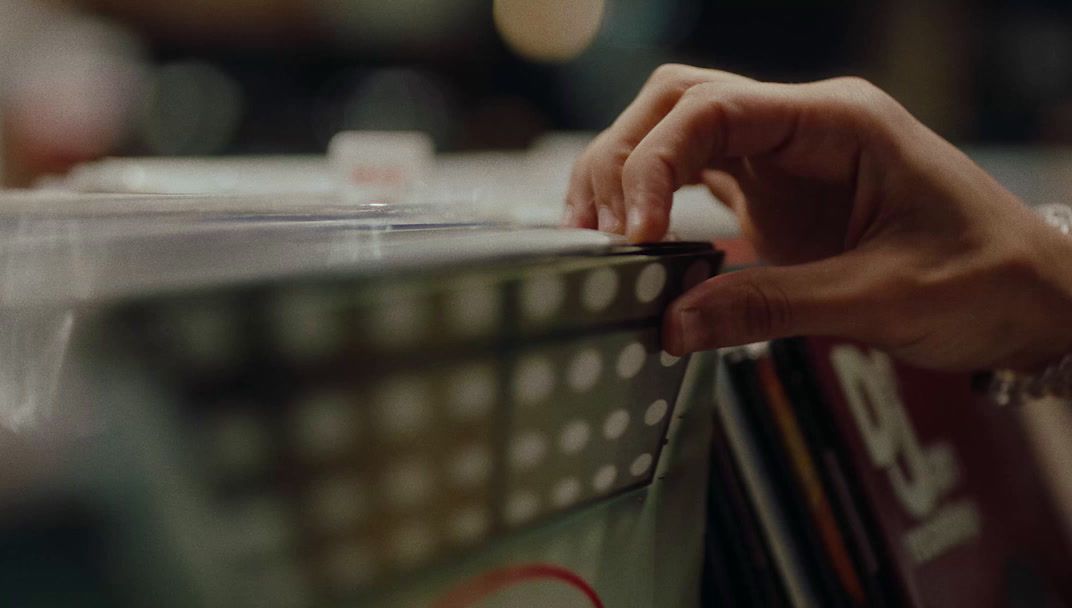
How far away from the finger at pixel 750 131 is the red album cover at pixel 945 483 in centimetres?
21

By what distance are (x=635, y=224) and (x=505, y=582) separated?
0.26 m

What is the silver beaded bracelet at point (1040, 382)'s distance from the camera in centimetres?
86

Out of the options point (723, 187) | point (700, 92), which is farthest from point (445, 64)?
point (700, 92)

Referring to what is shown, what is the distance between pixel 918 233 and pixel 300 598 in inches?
22.4

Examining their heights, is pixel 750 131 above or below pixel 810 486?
above

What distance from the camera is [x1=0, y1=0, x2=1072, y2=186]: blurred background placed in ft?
6.48

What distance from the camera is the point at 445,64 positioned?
4.63 m

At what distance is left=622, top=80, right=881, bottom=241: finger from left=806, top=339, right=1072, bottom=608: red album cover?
8.2 inches

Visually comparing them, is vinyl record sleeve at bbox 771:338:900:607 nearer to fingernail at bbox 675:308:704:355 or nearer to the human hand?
the human hand

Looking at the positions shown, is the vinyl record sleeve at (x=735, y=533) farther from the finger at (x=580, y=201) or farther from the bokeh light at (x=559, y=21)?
the bokeh light at (x=559, y=21)

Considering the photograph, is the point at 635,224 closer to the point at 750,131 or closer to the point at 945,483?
the point at 750,131

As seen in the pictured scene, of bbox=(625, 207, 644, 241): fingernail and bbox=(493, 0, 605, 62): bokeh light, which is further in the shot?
bbox=(493, 0, 605, 62): bokeh light

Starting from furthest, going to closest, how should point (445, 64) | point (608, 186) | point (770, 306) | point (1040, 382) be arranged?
point (445, 64) < point (1040, 382) < point (608, 186) < point (770, 306)

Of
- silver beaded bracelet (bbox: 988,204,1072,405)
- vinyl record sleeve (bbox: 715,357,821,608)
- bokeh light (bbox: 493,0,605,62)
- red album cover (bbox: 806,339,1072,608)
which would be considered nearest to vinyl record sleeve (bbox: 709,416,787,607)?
vinyl record sleeve (bbox: 715,357,821,608)
